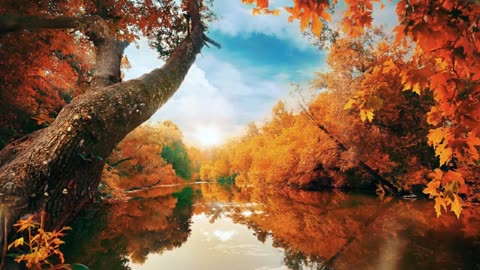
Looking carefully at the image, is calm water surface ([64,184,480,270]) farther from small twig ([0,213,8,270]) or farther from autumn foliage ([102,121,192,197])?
autumn foliage ([102,121,192,197])

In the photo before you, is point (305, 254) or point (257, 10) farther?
point (305, 254)

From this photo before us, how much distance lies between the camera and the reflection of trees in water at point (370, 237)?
7.16 meters

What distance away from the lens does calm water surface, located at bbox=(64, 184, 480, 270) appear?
7.45 metres

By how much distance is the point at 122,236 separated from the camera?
1078cm

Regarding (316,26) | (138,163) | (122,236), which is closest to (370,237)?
(122,236)

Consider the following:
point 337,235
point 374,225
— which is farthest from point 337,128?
point 337,235

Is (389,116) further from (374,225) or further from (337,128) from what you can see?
(374,225)

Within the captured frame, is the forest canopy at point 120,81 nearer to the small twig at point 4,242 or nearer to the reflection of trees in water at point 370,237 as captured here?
the small twig at point 4,242

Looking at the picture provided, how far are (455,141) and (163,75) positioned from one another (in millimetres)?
2868

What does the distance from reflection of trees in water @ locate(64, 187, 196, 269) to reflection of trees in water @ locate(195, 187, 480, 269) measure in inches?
110

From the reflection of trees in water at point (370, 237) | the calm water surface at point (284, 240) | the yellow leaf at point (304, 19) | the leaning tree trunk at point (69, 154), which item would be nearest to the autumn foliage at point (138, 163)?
the calm water surface at point (284, 240)

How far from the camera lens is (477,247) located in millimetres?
7891

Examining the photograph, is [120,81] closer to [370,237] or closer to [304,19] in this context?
[304,19]

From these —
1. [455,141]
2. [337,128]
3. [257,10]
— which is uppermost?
[337,128]
